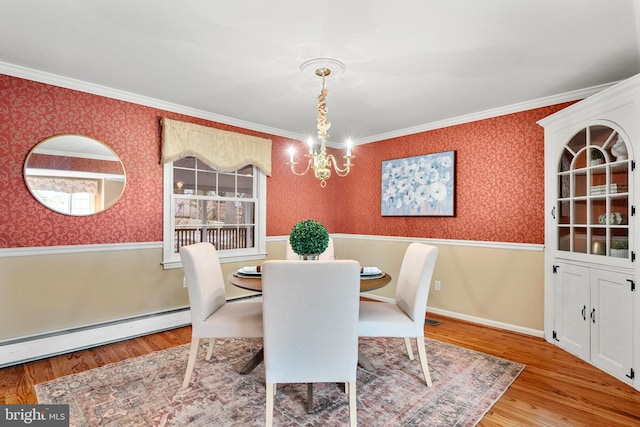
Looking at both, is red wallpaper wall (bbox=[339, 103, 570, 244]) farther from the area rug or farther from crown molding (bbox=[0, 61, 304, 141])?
crown molding (bbox=[0, 61, 304, 141])

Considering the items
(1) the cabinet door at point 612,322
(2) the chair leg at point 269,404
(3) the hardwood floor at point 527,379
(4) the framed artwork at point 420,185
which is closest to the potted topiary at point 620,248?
(1) the cabinet door at point 612,322

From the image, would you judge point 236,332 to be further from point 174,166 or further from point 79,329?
point 174,166

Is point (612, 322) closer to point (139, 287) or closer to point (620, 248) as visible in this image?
point (620, 248)

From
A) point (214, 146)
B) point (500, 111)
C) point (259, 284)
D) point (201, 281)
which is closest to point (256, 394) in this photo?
point (259, 284)

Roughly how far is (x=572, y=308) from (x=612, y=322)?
38 cm

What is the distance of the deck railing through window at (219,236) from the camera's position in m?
3.76

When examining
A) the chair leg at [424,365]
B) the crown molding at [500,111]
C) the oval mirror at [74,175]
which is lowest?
the chair leg at [424,365]

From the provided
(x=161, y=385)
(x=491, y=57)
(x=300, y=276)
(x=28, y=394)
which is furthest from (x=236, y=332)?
(x=491, y=57)

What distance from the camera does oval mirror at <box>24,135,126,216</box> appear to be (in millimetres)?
2824

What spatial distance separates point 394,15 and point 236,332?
7.23ft

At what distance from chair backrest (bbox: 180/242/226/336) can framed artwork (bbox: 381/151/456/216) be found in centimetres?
267

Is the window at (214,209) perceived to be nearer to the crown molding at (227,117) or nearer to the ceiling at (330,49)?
the crown molding at (227,117)

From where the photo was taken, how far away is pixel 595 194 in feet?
9.02

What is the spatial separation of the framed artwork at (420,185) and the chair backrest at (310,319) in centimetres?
272
